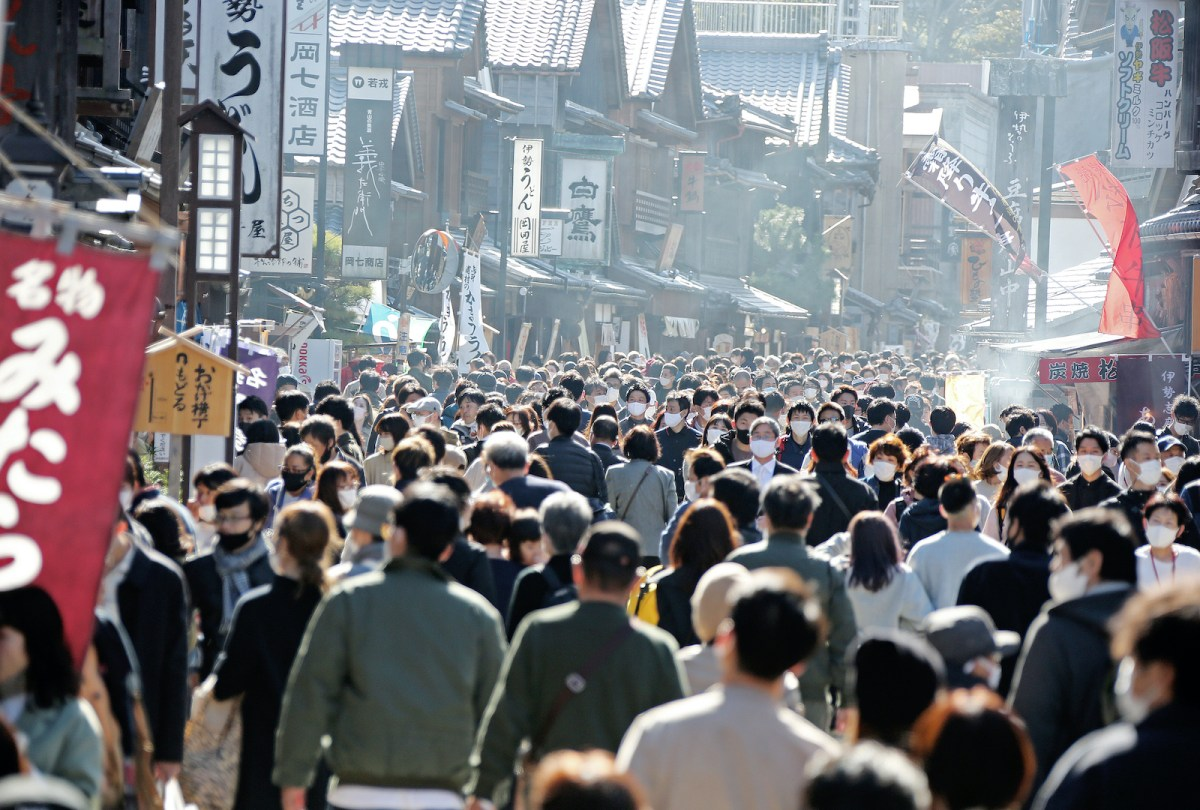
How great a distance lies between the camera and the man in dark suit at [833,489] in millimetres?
9719

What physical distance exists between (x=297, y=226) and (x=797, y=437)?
11.7m

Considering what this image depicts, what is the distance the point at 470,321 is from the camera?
2673cm

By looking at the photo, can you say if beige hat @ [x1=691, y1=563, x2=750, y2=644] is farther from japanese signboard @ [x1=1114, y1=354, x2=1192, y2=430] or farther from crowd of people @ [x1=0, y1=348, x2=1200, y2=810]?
japanese signboard @ [x1=1114, y1=354, x2=1192, y2=430]

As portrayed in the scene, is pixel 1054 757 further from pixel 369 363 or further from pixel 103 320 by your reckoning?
pixel 369 363

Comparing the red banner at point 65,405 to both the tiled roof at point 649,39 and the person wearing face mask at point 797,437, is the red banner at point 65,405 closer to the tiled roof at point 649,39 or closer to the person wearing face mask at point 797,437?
the person wearing face mask at point 797,437

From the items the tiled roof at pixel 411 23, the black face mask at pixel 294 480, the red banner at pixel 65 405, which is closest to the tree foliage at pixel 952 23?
the tiled roof at pixel 411 23

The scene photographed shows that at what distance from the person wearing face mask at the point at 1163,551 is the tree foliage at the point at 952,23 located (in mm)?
76407

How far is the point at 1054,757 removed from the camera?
5.29 meters

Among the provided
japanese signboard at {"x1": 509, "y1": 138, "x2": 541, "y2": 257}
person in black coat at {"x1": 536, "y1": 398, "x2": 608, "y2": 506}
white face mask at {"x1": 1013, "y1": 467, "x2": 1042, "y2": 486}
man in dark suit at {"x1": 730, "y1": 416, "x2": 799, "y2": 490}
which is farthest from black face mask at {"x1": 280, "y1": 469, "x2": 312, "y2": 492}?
japanese signboard at {"x1": 509, "y1": 138, "x2": 541, "y2": 257}

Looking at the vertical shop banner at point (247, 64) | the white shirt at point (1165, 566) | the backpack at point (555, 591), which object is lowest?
the white shirt at point (1165, 566)

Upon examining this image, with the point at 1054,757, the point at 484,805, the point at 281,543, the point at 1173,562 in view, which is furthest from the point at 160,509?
the point at 1173,562

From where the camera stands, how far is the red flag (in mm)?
20531

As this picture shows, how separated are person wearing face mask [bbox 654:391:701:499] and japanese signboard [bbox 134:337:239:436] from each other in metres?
4.98

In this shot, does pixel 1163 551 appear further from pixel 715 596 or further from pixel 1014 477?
pixel 715 596
